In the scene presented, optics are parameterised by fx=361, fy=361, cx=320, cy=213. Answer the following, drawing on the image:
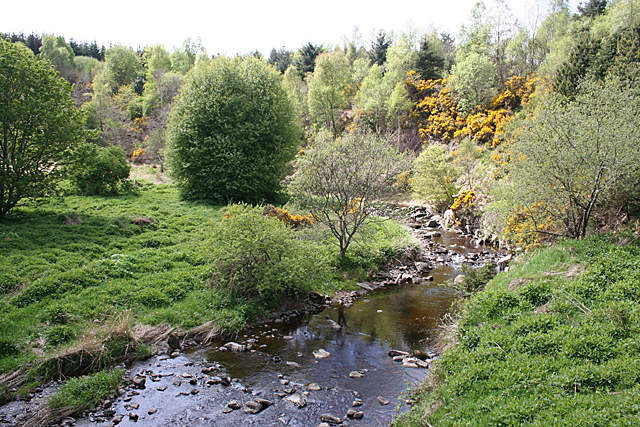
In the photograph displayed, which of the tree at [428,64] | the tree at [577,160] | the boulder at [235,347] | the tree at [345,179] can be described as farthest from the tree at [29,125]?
the tree at [428,64]

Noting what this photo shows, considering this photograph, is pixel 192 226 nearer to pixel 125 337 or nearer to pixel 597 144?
pixel 125 337

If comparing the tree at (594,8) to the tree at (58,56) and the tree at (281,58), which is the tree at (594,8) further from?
the tree at (58,56)

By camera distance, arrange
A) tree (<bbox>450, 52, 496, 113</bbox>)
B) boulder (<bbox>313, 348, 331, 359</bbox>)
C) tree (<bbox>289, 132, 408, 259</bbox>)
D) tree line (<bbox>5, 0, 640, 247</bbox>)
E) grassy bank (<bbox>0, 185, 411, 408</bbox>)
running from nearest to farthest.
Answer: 1. grassy bank (<bbox>0, 185, 411, 408</bbox>)
2. boulder (<bbox>313, 348, 331, 359</bbox>)
3. tree line (<bbox>5, 0, 640, 247</bbox>)
4. tree (<bbox>289, 132, 408, 259</bbox>)
5. tree (<bbox>450, 52, 496, 113</bbox>)

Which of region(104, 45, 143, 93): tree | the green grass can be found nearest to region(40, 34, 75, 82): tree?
region(104, 45, 143, 93): tree

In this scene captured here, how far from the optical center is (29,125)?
17344 mm

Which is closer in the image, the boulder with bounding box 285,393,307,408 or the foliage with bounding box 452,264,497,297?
the boulder with bounding box 285,393,307,408

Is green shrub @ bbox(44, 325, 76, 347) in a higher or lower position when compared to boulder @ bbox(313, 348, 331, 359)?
higher

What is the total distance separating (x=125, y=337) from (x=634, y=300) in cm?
1263

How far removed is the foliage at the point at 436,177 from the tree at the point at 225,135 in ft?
41.8

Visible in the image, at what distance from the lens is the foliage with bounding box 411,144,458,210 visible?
1235 inches

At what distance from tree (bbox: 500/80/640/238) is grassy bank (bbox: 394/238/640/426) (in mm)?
2634

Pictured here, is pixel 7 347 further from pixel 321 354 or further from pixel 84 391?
pixel 321 354

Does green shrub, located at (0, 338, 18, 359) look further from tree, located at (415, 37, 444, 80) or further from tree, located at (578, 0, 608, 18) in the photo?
tree, located at (578, 0, 608, 18)

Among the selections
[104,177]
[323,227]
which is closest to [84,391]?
[323,227]
